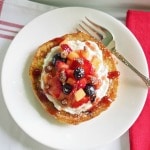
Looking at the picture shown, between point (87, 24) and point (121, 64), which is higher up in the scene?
point (87, 24)

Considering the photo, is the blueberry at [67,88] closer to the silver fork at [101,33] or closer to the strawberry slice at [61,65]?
the strawberry slice at [61,65]

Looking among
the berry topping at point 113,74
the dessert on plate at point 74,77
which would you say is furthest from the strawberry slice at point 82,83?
the berry topping at point 113,74

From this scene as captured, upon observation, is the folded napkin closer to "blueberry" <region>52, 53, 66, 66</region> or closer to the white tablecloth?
the white tablecloth

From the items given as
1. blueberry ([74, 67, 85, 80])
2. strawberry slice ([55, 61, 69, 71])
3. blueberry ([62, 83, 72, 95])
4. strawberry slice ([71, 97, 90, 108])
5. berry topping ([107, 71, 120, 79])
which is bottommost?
strawberry slice ([71, 97, 90, 108])

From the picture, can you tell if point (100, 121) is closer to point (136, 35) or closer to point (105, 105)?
point (105, 105)

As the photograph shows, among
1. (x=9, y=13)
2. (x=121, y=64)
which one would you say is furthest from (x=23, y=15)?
(x=121, y=64)

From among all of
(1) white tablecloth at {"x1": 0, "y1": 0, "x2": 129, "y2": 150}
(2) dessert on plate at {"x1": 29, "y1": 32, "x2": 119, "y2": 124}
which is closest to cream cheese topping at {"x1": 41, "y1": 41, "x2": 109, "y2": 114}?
(2) dessert on plate at {"x1": 29, "y1": 32, "x2": 119, "y2": 124}
